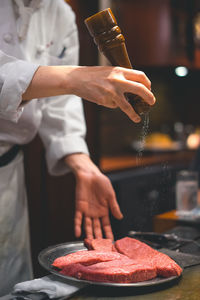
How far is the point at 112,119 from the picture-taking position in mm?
4402

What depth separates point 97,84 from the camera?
0.96 m

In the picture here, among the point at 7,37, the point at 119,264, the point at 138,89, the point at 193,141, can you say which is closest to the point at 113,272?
the point at 119,264

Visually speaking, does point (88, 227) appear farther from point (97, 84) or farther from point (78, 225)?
point (97, 84)

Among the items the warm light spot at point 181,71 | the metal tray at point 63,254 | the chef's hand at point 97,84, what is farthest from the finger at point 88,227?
the warm light spot at point 181,71

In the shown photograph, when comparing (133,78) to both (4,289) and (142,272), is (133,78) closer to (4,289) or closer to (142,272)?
(142,272)

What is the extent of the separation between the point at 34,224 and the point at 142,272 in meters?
1.77

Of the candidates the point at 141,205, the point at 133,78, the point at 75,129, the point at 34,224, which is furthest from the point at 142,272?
the point at 141,205

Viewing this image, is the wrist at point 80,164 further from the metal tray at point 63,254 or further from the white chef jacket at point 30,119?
the metal tray at point 63,254

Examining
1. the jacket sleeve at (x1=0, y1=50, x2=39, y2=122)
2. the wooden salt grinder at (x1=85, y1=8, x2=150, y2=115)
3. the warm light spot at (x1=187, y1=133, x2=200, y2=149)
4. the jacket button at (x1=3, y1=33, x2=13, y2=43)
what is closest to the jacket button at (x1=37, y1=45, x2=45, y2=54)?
the jacket button at (x1=3, y1=33, x2=13, y2=43)

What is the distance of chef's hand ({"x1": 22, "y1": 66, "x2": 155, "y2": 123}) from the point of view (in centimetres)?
95

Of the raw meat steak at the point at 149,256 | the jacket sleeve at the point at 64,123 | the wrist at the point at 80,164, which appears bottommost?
the raw meat steak at the point at 149,256

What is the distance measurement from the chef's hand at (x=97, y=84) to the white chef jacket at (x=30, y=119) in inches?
9.7

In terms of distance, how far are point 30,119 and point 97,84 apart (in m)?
0.52

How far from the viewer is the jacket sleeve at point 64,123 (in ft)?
5.18
